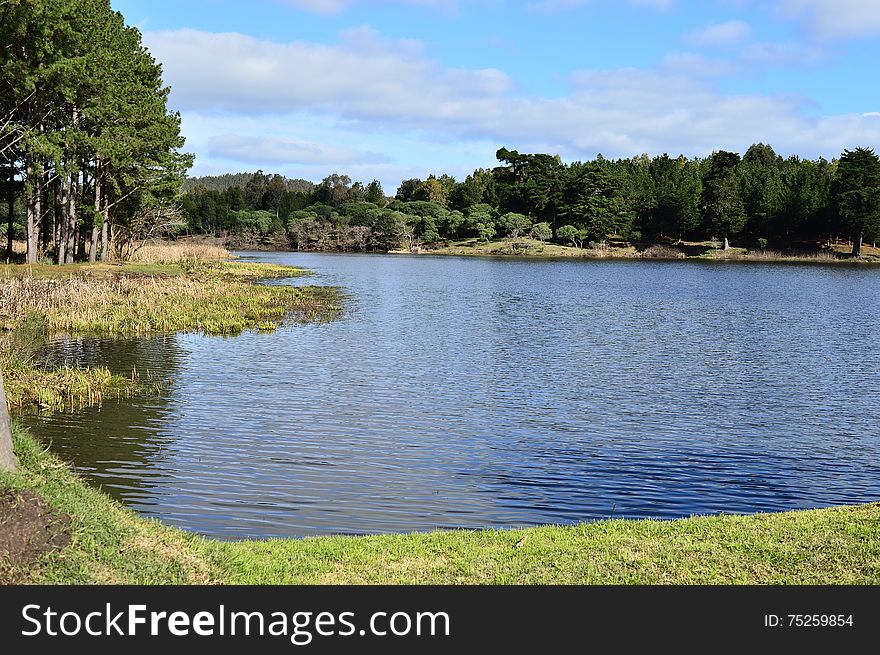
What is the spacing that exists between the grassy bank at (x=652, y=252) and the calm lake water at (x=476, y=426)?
85168 mm

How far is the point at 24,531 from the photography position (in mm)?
7461

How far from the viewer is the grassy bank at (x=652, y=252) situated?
114938 mm

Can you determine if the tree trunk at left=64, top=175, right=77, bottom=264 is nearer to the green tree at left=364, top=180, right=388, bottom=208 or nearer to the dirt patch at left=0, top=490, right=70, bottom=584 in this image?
the dirt patch at left=0, top=490, right=70, bottom=584

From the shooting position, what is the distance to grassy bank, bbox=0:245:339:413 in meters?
19.6

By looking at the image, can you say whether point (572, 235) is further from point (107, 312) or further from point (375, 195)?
point (107, 312)

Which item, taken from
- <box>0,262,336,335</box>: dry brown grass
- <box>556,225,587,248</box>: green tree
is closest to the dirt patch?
<box>0,262,336,335</box>: dry brown grass

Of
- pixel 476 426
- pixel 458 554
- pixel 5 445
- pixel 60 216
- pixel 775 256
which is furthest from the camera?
pixel 775 256

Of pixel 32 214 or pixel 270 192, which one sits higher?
pixel 270 192

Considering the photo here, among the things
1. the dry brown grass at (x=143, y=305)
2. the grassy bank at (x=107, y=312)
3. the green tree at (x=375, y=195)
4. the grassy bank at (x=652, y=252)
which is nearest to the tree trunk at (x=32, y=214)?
the grassy bank at (x=107, y=312)

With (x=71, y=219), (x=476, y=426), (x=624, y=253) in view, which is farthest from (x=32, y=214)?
(x=624, y=253)

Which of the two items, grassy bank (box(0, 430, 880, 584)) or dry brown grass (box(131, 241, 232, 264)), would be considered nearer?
grassy bank (box(0, 430, 880, 584))

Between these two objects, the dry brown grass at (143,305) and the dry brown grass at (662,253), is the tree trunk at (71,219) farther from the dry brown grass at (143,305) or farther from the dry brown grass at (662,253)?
the dry brown grass at (662,253)

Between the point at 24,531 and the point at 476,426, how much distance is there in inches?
467

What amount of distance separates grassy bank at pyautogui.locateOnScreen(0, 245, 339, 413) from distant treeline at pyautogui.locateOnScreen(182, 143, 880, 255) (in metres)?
83.2
